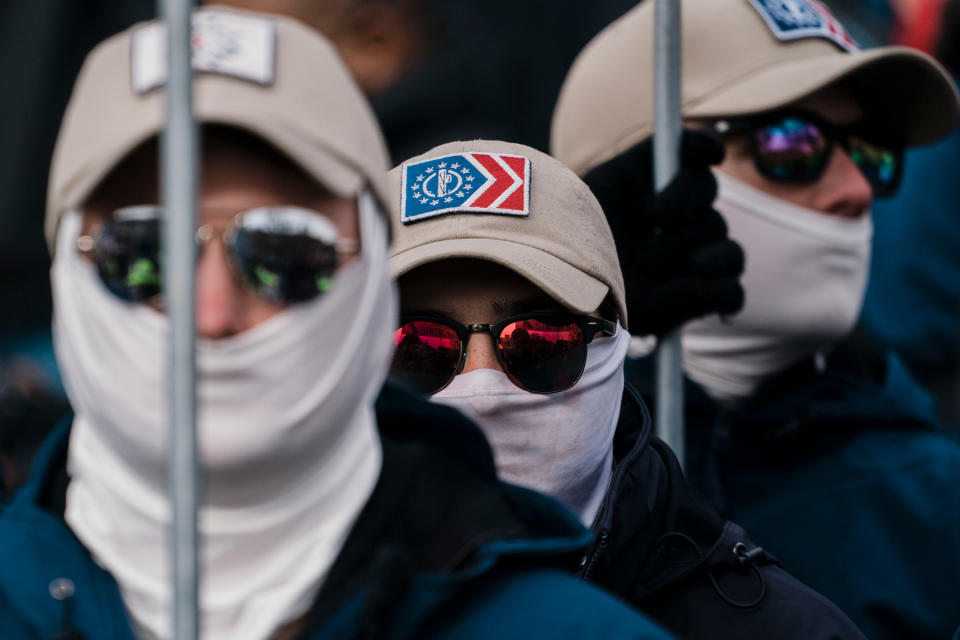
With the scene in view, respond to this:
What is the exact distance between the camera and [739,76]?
12.1ft

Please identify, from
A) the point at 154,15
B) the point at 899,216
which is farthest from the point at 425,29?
the point at 899,216

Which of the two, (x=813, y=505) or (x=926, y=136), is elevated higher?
(x=926, y=136)

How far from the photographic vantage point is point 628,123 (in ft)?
12.0

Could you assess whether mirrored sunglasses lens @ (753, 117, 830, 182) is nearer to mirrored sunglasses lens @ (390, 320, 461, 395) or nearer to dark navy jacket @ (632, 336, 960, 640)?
dark navy jacket @ (632, 336, 960, 640)

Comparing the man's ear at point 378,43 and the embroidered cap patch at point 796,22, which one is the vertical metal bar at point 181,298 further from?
the man's ear at point 378,43

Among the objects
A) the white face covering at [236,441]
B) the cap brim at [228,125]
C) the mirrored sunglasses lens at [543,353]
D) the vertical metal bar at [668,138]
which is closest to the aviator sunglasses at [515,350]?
the mirrored sunglasses lens at [543,353]

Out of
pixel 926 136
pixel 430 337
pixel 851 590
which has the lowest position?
pixel 851 590

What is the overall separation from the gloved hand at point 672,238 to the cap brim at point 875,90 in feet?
1.02

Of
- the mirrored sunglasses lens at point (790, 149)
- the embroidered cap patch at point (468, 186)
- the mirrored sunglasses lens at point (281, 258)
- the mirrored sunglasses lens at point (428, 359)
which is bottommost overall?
the mirrored sunglasses lens at point (790, 149)

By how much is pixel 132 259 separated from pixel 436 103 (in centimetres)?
415

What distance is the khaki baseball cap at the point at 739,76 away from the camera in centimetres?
363

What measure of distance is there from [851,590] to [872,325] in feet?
7.98

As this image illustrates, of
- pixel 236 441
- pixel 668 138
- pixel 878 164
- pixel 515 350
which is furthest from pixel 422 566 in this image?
pixel 878 164

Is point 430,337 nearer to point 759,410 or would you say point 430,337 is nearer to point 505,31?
point 759,410
